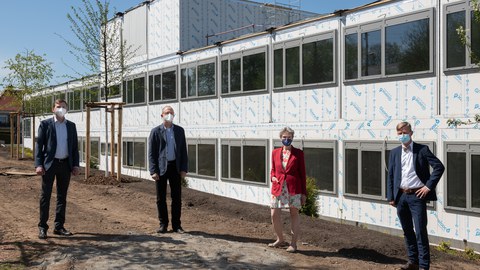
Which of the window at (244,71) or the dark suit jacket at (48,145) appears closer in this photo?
the dark suit jacket at (48,145)

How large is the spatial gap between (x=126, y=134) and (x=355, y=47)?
577 inches

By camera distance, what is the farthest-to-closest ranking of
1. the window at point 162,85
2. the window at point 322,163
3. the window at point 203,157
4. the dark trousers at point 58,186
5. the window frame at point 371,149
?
the window at point 162,85 → the window at point 203,157 → the window at point 322,163 → the window frame at point 371,149 → the dark trousers at point 58,186

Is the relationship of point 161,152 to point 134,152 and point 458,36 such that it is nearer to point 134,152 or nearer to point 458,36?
point 458,36

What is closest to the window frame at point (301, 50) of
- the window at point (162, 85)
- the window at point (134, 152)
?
the window at point (162, 85)

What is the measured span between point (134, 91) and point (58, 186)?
16.8 meters

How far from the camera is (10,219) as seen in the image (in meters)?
9.95

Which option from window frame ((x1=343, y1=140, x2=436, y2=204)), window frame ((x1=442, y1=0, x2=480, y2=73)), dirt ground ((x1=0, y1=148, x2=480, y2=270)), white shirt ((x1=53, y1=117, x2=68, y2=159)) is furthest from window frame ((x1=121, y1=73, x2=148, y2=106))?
white shirt ((x1=53, y1=117, x2=68, y2=159))

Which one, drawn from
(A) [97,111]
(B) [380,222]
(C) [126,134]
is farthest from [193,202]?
(A) [97,111]

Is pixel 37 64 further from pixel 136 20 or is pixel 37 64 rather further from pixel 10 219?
pixel 10 219

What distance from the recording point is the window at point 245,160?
1681 cm

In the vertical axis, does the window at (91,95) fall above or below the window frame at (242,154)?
above

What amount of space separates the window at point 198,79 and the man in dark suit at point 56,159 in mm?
10909

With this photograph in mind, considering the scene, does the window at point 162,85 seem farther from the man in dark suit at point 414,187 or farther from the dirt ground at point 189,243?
the man in dark suit at point 414,187

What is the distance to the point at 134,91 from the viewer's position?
24844 millimetres
